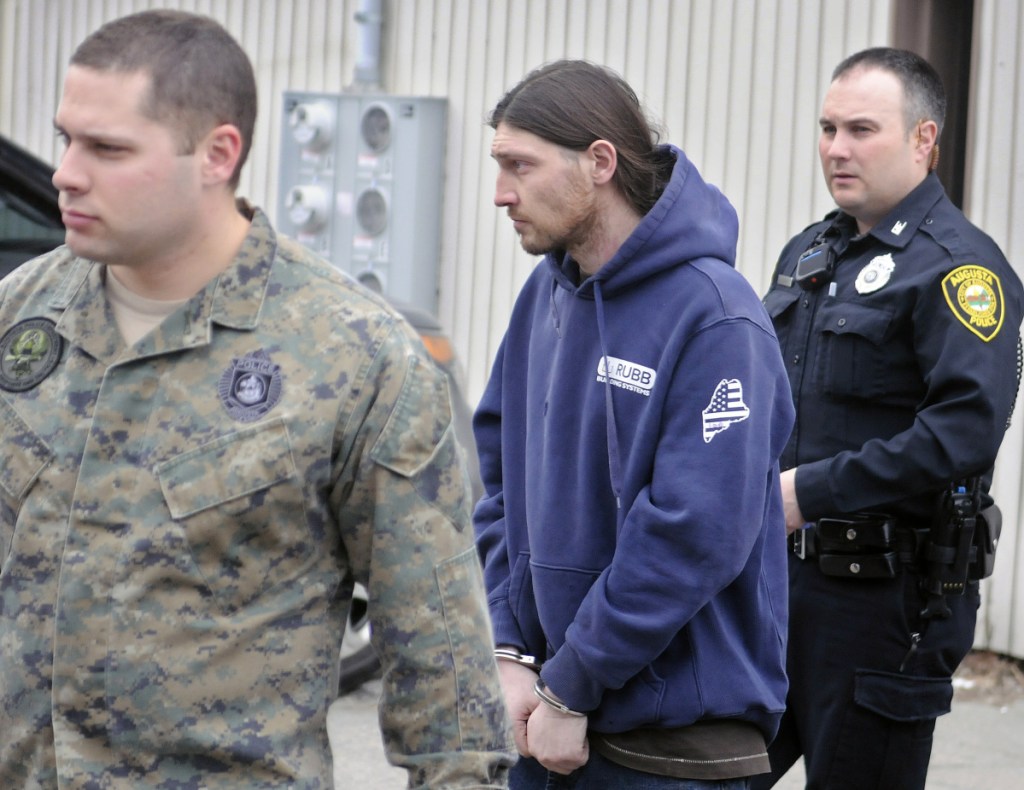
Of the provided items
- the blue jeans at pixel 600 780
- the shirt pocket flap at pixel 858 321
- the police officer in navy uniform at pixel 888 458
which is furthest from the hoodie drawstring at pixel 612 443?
the shirt pocket flap at pixel 858 321

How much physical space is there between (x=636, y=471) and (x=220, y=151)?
1.01 m

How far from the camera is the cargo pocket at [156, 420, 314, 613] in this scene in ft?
6.97

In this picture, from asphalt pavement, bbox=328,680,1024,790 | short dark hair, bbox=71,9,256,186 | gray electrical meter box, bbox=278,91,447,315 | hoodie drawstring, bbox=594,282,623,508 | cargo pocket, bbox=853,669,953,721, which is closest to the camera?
short dark hair, bbox=71,9,256,186

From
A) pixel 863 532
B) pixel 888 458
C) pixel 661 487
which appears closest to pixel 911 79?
pixel 888 458

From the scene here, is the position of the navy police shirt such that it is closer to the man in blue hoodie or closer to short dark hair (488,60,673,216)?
the man in blue hoodie

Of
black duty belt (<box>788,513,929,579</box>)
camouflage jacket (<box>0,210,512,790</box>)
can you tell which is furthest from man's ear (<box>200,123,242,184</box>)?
black duty belt (<box>788,513,929,579</box>)

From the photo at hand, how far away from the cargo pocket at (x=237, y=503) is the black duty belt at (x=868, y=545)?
6.47ft

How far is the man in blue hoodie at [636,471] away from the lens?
2.79m

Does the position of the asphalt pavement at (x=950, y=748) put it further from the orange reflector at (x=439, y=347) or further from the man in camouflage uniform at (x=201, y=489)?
the man in camouflage uniform at (x=201, y=489)

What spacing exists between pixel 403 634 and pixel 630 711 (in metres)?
0.77

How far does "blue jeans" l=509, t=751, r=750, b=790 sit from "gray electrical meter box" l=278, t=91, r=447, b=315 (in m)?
5.52

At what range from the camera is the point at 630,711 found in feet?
9.39

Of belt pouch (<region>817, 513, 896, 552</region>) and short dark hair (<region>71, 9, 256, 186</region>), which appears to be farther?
→ belt pouch (<region>817, 513, 896, 552</region>)

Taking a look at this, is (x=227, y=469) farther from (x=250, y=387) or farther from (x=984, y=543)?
(x=984, y=543)
